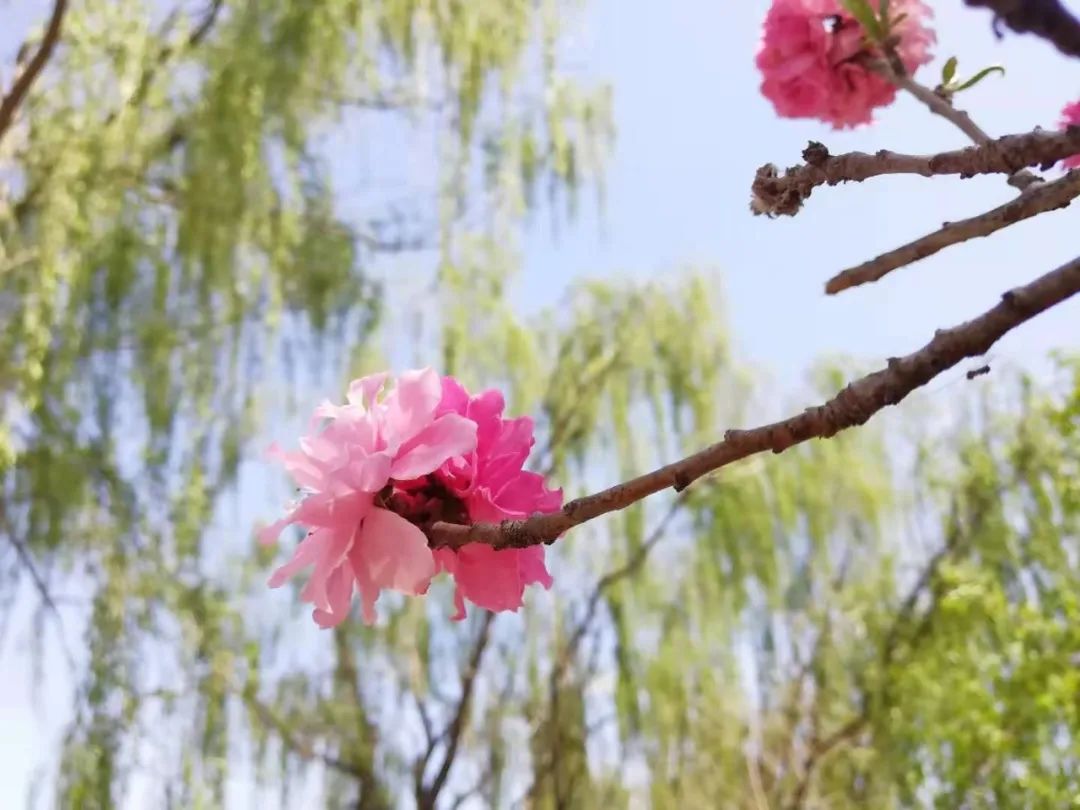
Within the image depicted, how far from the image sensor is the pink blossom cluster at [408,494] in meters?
0.52

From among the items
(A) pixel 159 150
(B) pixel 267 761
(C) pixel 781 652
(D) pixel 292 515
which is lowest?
(D) pixel 292 515

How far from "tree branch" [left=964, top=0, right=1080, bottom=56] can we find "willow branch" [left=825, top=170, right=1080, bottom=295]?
11 centimetres

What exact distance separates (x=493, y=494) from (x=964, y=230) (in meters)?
0.25

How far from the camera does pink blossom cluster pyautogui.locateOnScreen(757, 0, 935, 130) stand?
78 cm

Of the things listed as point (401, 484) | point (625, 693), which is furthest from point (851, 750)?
point (401, 484)

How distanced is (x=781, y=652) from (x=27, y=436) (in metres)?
1.89

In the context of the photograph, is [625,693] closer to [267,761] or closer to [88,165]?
[267,761]

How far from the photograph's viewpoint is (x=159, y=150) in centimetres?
251

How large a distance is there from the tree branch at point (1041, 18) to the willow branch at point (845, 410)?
7 cm

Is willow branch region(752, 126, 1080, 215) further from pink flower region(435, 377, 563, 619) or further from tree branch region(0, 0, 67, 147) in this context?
tree branch region(0, 0, 67, 147)

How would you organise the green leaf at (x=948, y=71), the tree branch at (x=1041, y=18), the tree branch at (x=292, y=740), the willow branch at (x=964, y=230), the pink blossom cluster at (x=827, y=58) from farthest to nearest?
the tree branch at (x=292, y=740) < the pink blossom cluster at (x=827, y=58) < the green leaf at (x=948, y=71) < the willow branch at (x=964, y=230) < the tree branch at (x=1041, y=18)

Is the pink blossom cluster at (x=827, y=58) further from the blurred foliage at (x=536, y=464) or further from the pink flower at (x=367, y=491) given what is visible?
the blurred foliage at (x=536, y=464)

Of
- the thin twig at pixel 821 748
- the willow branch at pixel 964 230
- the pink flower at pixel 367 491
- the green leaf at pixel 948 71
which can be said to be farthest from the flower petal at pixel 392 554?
the thin twig at pixel 821 748

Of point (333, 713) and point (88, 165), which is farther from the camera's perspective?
point (333, 713)
